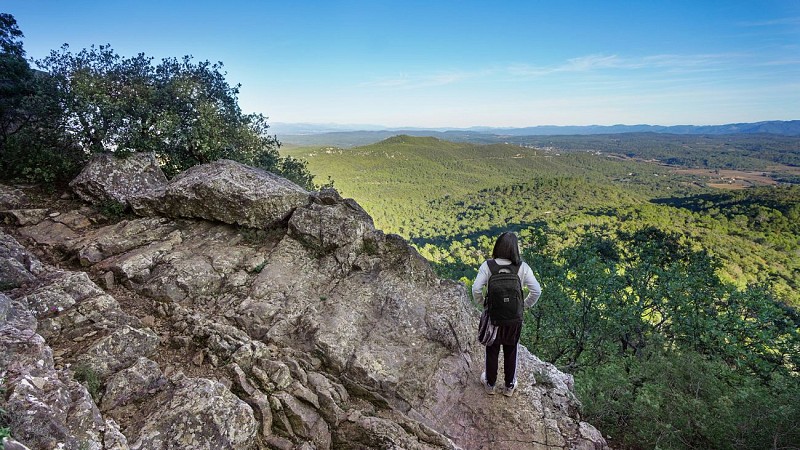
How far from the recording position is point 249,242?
8758mm

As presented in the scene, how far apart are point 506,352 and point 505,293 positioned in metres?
1.40

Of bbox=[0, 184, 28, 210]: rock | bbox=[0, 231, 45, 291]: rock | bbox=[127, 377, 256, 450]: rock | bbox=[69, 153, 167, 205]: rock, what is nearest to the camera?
bbox=[127, 377, 256, 450]: rock

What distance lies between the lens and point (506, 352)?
662 centimetres

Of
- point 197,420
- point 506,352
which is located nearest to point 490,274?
point 506,352

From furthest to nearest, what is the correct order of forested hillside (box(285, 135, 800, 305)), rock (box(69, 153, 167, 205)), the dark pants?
1. forested hillside (box(285, 135, 800, 305))
2. rock (box(69, 153, 167, 205))
3. the dark pants

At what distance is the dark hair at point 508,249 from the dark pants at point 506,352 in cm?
118

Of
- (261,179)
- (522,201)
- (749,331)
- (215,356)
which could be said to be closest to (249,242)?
(261,179)

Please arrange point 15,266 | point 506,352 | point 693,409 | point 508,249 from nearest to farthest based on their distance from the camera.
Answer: point 15,266 < point 508,249 < point 506,352 < point 693,409

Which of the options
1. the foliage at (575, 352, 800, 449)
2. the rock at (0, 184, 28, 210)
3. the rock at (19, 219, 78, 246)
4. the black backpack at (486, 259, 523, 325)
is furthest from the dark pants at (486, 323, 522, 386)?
the rock at (0, 184, 28, 210)

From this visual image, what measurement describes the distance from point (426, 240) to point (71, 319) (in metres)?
88.4

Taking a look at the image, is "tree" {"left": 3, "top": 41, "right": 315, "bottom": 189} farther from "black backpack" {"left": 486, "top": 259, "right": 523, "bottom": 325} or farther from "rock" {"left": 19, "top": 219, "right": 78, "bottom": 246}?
"black backpack" {"left": 486, "top": 259, "right": 523, "bottom": 325}

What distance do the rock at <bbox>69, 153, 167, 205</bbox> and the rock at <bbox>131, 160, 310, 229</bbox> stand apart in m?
0.54

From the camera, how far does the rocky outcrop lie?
4379mm

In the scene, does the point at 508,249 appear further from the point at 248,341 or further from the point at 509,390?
the point at 248,341
